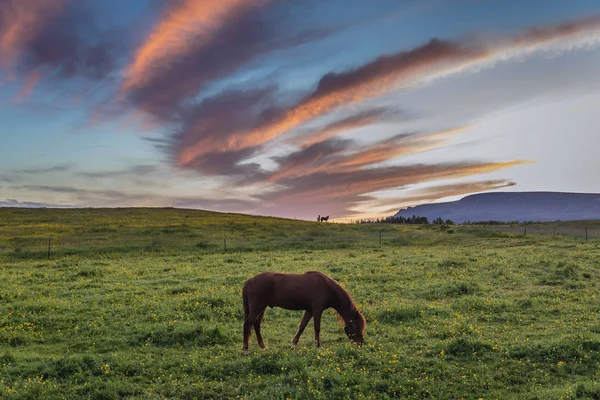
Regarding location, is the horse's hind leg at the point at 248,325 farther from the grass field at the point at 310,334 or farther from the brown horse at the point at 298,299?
the grass field at the point at 310,334

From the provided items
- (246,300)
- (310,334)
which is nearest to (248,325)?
(246,300)

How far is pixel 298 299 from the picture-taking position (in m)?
12.1

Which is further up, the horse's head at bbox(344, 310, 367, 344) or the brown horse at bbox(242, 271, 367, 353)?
the brown horse at bbox(242, 271, 367, 353)

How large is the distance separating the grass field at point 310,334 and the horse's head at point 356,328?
0.95 feet

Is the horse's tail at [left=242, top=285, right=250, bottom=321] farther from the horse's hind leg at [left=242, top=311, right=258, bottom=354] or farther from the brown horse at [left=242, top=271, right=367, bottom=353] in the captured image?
the horse's hind leg at [left=242, top=311, right=258, bottom=354]

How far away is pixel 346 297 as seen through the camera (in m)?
12.4

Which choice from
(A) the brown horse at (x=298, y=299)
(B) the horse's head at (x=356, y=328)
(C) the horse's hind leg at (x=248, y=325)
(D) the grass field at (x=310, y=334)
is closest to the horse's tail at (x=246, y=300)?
(A) the brown horse at (x=298, y=299)

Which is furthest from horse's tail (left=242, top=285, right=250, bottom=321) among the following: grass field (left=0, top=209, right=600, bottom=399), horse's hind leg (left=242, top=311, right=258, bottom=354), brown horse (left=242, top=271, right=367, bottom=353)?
grass field (left=0, top=209, right=600, bottom=399)

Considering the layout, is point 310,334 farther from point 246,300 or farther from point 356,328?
point 246,300

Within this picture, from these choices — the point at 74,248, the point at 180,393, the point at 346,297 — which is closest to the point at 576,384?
the point at 346,297

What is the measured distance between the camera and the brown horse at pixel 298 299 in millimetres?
11992

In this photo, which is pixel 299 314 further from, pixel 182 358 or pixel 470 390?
pixel 470 390

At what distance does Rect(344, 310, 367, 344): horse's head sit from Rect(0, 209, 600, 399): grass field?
29 cm

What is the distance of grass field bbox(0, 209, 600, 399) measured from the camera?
9844 mm
